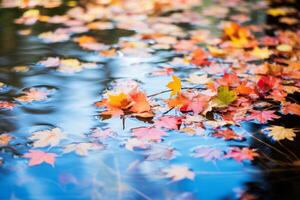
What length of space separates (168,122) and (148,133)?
14 cm

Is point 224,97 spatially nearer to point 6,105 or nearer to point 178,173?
point 178,173

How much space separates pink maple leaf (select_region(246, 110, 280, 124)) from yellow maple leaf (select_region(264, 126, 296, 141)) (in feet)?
0.26

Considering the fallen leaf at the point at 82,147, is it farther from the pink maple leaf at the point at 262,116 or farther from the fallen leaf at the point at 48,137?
the pink maple leaf at the point at 262,116

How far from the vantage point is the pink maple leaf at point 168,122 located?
6.53 feet

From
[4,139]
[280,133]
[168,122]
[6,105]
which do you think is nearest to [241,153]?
[280,133]

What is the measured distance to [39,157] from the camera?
173cm

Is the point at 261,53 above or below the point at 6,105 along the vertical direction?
above

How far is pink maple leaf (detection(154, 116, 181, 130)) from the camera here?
1.99 m

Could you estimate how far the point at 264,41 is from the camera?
321cm

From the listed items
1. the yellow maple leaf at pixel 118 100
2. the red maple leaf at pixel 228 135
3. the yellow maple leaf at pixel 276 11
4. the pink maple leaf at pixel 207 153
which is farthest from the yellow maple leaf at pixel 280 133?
the yellow maple leaf at pixel 276 11

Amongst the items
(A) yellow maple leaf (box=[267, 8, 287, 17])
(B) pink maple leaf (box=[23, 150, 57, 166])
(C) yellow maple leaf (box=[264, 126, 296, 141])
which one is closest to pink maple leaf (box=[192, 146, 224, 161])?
(C) yellow maple leaf (box=[264, 126, 296, 141])

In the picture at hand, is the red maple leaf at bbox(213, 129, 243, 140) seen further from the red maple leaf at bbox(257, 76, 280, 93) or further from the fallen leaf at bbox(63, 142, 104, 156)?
the fallen leaf at bbox(63, 142, 104, 156)

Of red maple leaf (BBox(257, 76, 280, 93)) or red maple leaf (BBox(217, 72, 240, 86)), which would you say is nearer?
red maple leaf (BBox(257, 76, 280, 93))

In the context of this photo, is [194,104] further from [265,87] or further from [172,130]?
[265,87]
